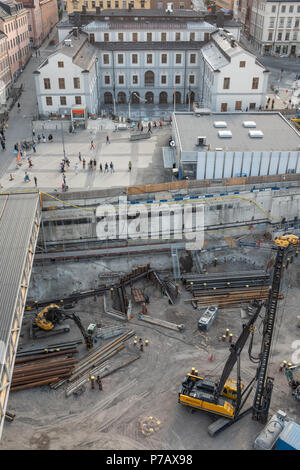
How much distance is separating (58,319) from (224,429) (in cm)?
1651

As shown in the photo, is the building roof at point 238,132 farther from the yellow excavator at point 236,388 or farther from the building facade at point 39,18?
the building facade at point 39,18

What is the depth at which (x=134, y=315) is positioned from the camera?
40.2m

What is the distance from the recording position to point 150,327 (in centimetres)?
3884

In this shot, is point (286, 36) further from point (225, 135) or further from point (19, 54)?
point (225, 135)

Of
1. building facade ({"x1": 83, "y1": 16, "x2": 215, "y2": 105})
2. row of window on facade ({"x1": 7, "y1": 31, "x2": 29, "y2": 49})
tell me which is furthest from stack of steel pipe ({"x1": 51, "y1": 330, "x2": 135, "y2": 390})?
row of window on facade ({"x1": 7, "y1": 31, "x2": 29, "y2": 49})

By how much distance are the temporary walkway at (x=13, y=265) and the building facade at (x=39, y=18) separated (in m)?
77.5

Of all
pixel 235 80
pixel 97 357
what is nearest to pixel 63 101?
pixel 235 80

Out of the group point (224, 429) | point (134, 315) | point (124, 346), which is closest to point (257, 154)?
point (134, 315)

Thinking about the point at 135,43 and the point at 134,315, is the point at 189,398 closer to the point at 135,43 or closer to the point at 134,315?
the point at 134,315

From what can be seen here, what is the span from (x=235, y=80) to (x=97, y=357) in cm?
4576

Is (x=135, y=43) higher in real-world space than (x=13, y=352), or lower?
higher

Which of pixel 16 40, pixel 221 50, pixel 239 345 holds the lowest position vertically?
pixel 239 345

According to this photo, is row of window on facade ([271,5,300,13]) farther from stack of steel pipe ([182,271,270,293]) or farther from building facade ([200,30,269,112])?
stack of steel pipe ([182,271,270,293])

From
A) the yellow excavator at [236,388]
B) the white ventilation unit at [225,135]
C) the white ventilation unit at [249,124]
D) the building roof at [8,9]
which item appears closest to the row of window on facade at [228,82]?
the white ventilation unit at [249,124]
